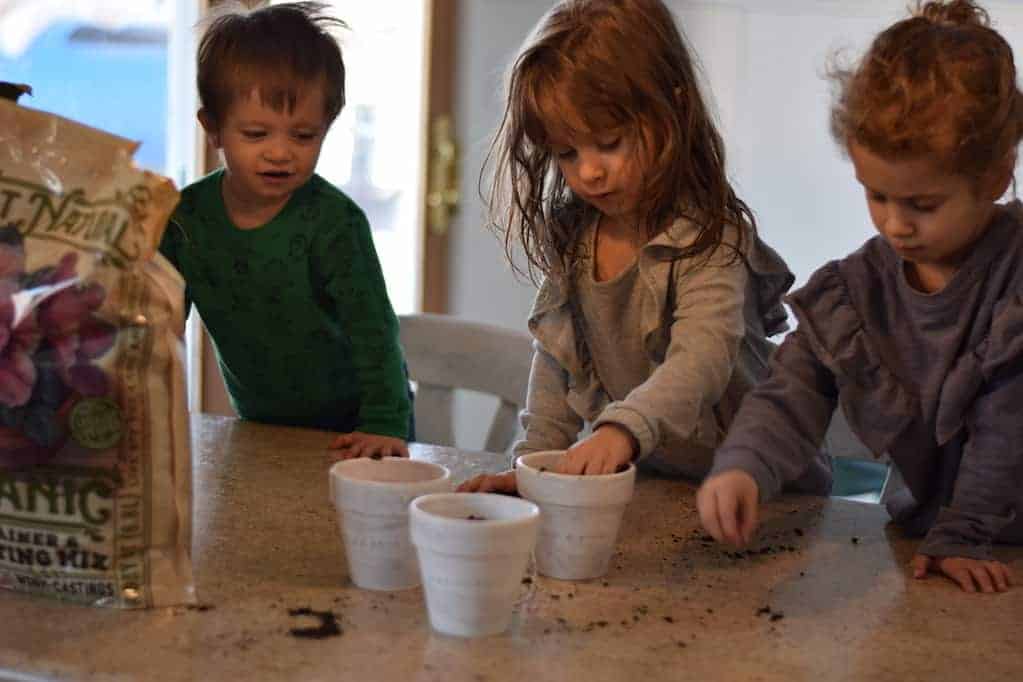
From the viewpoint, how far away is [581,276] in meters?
1.46

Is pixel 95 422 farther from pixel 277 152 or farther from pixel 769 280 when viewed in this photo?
pixel 769 280

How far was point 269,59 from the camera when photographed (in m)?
1.49

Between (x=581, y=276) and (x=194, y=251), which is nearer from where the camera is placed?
(x=581, y=276)

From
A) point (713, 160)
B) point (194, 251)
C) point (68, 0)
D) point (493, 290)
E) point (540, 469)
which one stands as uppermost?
point (68, 0)

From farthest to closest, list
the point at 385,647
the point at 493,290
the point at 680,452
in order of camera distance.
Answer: the point at 493,290
the point at 680,452
the point at 385,647

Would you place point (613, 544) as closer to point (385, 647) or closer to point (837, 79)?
point (385, 647)

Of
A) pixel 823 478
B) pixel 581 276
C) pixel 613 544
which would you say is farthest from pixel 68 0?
pixel 613 544

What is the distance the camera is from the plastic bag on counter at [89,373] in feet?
3.09

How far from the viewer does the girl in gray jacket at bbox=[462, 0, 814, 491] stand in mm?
1334

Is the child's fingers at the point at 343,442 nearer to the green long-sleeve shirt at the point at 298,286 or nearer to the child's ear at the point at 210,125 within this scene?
the green long-sleeve shirt at the point at 298,286

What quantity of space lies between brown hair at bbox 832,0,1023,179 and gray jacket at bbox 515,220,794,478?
0.25 meters

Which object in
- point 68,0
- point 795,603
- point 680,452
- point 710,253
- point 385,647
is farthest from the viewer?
point 68,0

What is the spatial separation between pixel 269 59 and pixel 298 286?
259 mm

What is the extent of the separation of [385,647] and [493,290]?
9.15 feet
